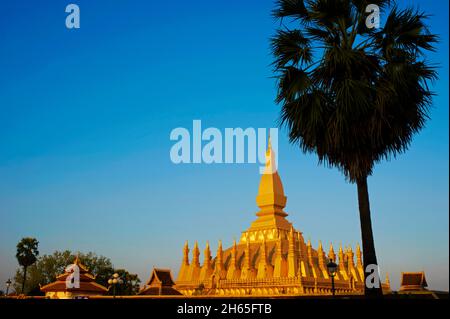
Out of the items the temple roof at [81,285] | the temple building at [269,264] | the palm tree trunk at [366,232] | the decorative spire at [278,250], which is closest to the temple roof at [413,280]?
the temple building at [269,264]

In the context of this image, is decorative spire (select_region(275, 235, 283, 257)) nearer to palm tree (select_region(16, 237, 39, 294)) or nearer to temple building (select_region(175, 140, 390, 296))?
temple building (select_region(175, 140, 390, 296))

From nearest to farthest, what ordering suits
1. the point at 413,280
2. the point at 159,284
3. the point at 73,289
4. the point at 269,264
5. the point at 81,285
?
the point at 73,289, the point at 81,285, the point at 159,284, the point at 413,280, the point at 269,264

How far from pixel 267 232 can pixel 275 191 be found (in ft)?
20.9

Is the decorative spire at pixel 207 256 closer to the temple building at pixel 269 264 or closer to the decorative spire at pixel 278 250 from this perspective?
the temple building at pixel 269 264

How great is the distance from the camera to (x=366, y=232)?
48.3ft

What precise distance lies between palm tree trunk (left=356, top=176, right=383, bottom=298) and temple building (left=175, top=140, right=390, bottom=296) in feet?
93.5

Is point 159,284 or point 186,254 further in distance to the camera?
point 186,254

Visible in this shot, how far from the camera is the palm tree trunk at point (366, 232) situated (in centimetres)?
1391

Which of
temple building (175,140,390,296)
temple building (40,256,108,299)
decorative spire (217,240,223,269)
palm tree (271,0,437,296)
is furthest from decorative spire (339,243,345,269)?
palm tree (271,0,437,296)

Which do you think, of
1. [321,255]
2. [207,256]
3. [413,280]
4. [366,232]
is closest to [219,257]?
[207,256]

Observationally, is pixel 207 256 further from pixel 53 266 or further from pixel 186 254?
pixel 53 266

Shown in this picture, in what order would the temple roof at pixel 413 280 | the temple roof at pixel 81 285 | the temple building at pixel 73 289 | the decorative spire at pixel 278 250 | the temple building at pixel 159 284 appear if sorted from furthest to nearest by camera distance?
1. the decorative spire at pixel 278 250
2. the temple roof at pixel 413 280
3. the temple building at pixel 159 284
4. the temple roof at pixel 81 285
5. the temple building at pixel 73 289

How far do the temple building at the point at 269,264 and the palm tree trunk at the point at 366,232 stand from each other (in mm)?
28486

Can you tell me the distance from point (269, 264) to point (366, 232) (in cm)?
3488
